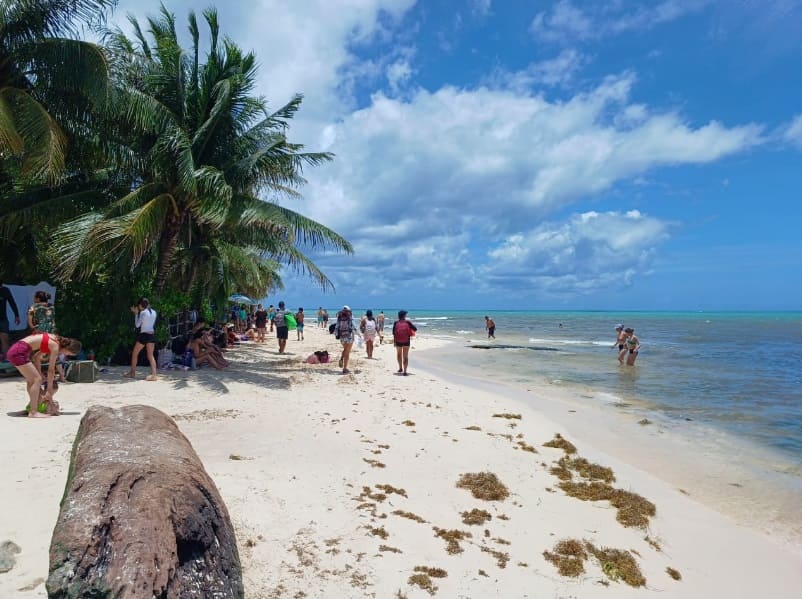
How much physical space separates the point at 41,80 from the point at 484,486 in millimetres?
12726

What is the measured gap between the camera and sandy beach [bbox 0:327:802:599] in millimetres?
3629

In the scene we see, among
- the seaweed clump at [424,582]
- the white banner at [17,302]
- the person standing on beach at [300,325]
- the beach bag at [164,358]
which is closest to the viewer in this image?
the seaweed clump at [424,582]

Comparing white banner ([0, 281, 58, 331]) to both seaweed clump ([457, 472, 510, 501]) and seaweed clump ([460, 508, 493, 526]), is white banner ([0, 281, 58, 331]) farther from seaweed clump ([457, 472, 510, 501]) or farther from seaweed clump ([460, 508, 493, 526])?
seaweed clump ([460, 508, 493, 526])

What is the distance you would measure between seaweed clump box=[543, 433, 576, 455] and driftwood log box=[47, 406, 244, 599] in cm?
584

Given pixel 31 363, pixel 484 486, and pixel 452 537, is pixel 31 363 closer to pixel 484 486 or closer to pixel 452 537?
pixel 452 537

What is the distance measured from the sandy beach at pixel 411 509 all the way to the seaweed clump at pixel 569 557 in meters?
0.03

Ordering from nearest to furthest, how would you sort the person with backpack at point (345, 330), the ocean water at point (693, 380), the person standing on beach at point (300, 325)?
the ocean water at point (693, 380) < the person with backpack at point (345, 330) < the person standing on beach at point (300, 325)

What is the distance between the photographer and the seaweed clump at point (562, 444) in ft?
24.5

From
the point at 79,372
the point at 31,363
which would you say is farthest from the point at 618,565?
the point at 79,372

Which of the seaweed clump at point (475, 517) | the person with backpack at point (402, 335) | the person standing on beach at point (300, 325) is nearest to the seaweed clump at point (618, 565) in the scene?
the seaweed clump at point (475, 517)

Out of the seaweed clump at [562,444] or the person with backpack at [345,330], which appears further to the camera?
the person with backpack at [345,330]

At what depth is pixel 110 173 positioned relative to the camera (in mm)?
13141

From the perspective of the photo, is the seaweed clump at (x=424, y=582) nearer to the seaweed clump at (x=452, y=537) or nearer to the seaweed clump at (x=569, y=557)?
the seaweed clump at (x=452, y=537)

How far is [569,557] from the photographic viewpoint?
417cm
